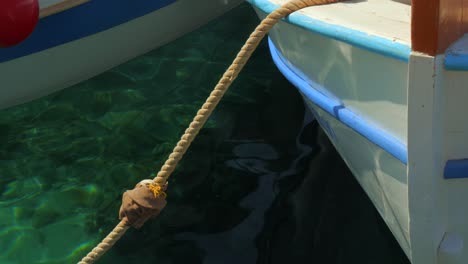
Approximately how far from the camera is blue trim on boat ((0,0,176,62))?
11.1 ft

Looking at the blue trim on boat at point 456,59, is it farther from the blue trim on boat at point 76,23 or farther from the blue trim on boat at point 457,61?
the blue trim on boat at point 76,23

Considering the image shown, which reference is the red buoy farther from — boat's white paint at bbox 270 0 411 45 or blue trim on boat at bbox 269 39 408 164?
boat's white paint at bbox 270 0 411 45

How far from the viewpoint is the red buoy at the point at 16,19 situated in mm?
2586

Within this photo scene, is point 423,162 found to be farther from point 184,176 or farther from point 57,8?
point 57,8

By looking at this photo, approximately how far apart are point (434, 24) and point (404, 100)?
0.77 ft

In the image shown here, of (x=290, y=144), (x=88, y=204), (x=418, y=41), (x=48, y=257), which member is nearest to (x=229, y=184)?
(x=290, y=144)

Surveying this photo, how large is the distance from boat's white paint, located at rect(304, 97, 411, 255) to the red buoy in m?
A: 1.30

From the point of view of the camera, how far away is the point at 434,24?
143 cm

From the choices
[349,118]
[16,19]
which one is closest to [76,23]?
[16,19]

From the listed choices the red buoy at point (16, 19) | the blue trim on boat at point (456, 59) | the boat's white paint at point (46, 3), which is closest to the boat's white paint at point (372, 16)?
the blue trim on boat at point (456, 59)

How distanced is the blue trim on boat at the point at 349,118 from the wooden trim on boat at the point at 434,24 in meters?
0.30

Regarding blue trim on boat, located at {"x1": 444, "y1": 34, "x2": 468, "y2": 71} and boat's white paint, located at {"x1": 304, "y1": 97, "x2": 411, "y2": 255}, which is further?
boat's white paint, located at {"x1": 304, "y1": 97, "x2": 411, "y2": 255}

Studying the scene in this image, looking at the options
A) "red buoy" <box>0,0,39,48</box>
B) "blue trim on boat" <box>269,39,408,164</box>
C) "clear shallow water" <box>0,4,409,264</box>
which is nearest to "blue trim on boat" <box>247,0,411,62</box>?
"blue trim on boat" <box>269,39,408,164</box>

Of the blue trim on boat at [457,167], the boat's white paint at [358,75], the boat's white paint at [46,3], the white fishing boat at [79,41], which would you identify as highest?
the boat's white paint at [358,75]
